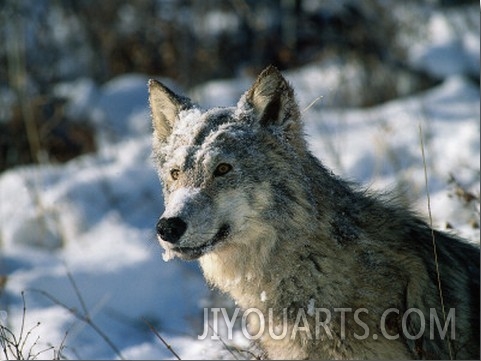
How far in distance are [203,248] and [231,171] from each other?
0.42 m

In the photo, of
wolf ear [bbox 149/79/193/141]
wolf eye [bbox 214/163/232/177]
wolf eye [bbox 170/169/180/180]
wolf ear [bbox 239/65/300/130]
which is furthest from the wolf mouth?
wolf ear [bbox 149/79/193/141]

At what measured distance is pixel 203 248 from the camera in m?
3.76

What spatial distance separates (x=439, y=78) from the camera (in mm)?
11180

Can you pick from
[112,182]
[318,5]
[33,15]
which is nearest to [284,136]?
[112,182]

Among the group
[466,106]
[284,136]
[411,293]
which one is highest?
[466,106]

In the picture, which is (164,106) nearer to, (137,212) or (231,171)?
(231,171)

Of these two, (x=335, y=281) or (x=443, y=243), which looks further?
(x=443, y=243)

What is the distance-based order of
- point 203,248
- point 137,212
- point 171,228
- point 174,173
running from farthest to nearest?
point 137,212
point 174,173
point 203,248
point 171,228

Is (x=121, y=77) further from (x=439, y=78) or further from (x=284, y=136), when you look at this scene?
(x=284, y=136)

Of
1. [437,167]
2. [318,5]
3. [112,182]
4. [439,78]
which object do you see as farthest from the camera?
[318,5]

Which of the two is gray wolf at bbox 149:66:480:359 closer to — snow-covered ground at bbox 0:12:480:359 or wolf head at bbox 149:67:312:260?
wolf head at bbox 149:67:312:260

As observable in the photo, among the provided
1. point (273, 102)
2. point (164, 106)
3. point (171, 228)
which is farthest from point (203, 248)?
point (164, 106)

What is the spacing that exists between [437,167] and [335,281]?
4150mm

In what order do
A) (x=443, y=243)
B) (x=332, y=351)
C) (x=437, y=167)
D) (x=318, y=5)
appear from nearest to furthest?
(x=332, y=351), (x=443, y=243), (x=437, y=167), (x=318, y=5)
